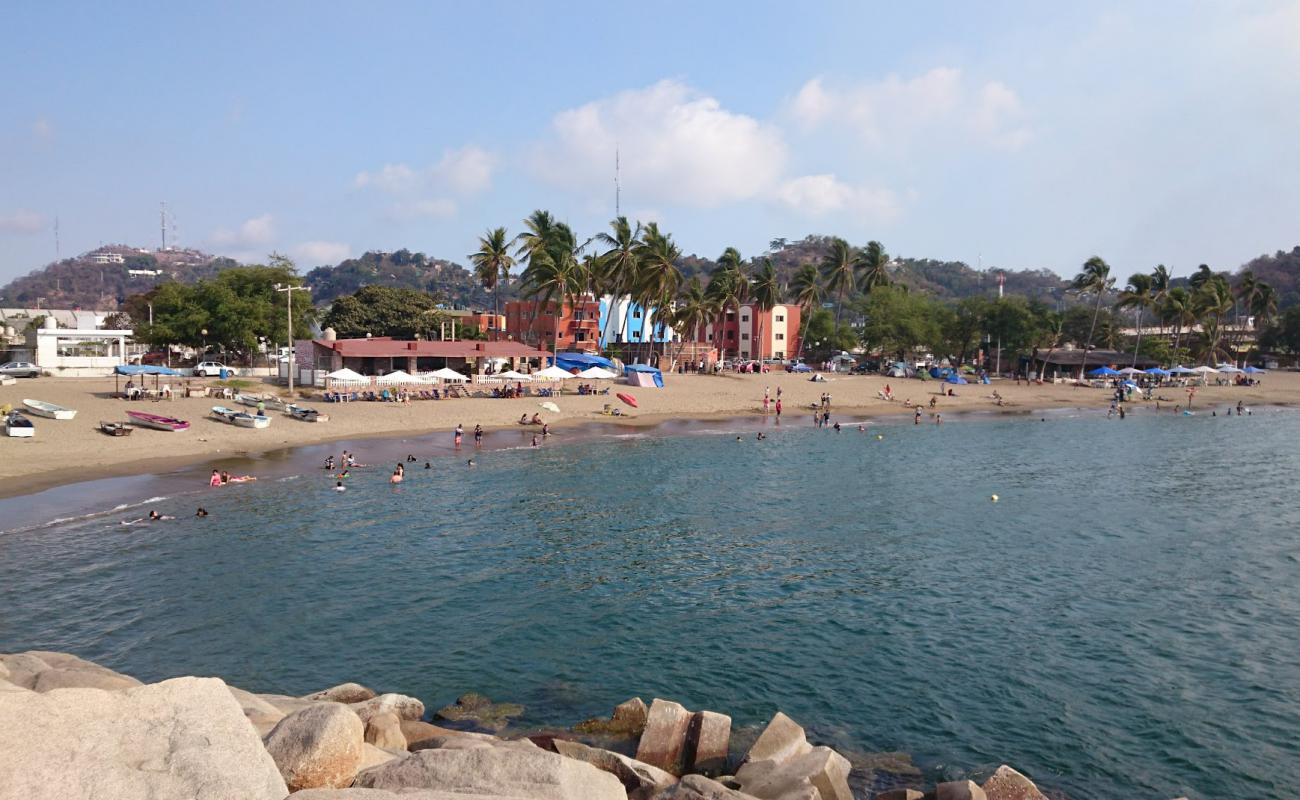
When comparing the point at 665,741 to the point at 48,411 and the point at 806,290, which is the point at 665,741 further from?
the point at 806,290

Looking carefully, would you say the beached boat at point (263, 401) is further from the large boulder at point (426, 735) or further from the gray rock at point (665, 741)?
the gray rock at point (665, 741)

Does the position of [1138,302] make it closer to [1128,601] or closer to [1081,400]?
[1081,400]

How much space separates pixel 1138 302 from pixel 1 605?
109 meters

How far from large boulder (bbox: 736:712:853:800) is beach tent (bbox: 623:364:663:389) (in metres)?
59.8

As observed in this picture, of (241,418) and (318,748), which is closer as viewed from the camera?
(318,748)

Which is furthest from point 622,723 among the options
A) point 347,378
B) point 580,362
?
point 580,362

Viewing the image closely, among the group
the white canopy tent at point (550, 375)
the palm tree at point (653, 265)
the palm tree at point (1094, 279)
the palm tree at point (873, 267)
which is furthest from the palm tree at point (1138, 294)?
the white canopy tent at point (550, 375)

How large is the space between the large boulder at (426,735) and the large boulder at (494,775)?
114 inches

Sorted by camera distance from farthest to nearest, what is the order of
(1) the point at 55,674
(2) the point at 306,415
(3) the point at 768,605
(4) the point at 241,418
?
(2) the point at 306,415 < (4) the point at 241,418 < (3) the point at 768,605 < (1) the point at 55,674

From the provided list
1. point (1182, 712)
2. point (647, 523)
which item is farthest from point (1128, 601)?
point (647, 523)

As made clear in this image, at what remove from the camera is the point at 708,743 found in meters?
12.8

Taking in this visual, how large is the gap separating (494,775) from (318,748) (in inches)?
75.9

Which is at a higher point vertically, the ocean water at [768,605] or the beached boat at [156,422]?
the beached boat at [156,422]

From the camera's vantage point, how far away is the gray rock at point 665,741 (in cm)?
1255
